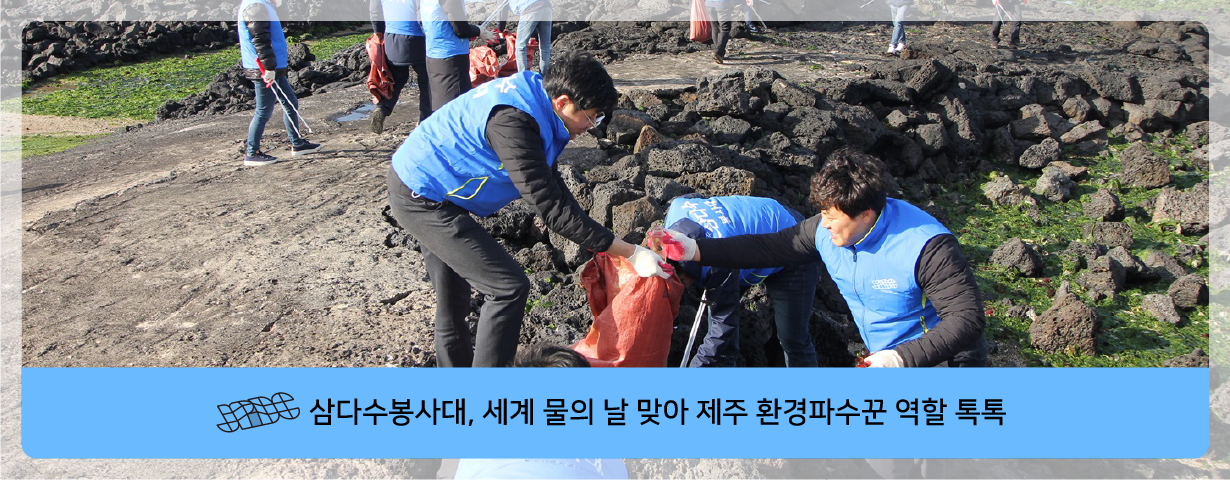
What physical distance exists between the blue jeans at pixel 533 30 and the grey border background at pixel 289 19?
13.2ft

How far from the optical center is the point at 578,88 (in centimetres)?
261

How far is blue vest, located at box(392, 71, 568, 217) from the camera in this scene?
106 inches

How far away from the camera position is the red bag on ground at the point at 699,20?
10258 millimetres

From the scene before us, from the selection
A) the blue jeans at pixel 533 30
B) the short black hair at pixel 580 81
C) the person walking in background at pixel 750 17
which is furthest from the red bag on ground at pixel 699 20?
the short black hair at pixel 580 81

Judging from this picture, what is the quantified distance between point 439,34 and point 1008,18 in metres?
9.71

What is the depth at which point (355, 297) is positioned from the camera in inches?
166

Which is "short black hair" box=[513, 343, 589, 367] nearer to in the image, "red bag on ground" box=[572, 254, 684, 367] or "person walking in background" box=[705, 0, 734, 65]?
"red bag on ground" box=[572, 254, 684, 367]

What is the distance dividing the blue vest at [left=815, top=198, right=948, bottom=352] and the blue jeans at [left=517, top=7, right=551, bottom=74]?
4905 mm

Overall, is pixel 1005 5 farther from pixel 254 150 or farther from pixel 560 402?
pixel 560 402

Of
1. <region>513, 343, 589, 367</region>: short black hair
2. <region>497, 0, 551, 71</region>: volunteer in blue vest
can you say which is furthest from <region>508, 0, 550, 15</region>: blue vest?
<region>513, 343, 589, 367</region>: short black hair

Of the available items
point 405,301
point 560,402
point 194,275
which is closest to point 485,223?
point 405,301

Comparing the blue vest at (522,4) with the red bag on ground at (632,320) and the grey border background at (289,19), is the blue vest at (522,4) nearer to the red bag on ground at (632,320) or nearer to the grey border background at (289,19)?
the grey border background at (289,19)

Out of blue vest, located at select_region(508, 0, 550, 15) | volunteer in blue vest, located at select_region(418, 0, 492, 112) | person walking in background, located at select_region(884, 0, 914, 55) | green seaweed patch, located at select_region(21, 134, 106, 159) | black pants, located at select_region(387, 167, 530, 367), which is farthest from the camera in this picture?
person walking in background, located at select_region(884, 0, 914, 55)

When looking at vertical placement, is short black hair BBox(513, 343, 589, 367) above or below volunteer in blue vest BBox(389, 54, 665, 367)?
below
